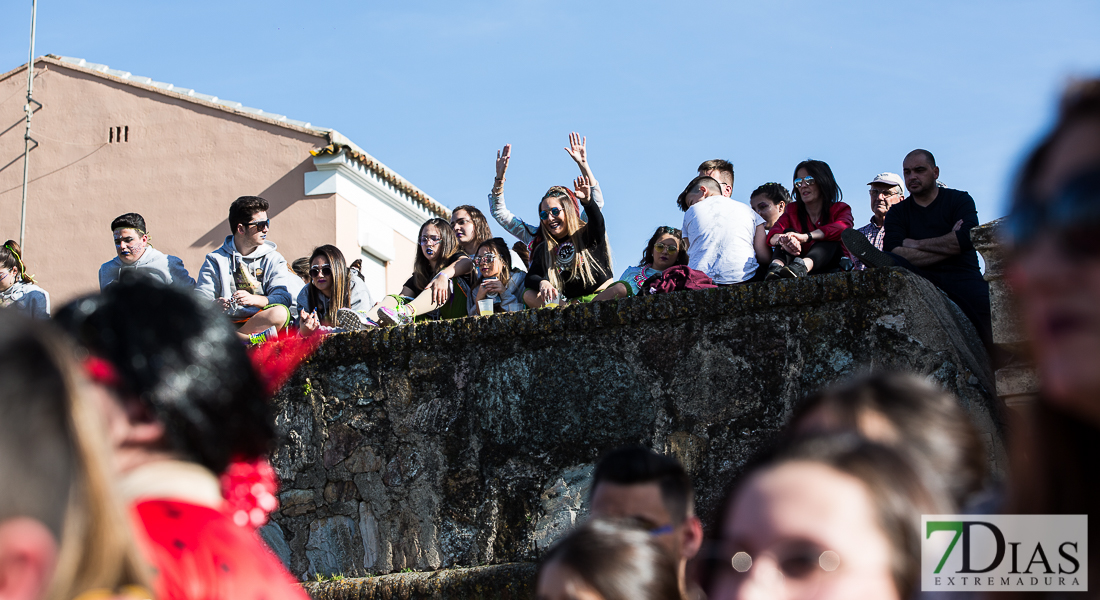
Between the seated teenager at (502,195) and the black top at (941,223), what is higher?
the seated teenager at (502,195)

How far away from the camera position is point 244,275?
6.75m

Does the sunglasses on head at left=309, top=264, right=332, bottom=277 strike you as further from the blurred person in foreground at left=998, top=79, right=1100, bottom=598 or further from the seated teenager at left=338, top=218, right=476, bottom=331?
the blurred person in foreground at left=998, top=79, right=1100, bottom=598

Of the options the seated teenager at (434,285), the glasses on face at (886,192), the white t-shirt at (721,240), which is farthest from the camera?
the glasses on face at (886,192)

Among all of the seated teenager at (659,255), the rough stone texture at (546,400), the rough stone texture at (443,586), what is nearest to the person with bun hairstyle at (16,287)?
the rough stone texture at (546,400)

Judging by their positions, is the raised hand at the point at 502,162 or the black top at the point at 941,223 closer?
the black top at the point at 941,223

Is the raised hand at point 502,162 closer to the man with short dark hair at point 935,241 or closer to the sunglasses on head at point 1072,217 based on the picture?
the man with short dark hair at point 935,241

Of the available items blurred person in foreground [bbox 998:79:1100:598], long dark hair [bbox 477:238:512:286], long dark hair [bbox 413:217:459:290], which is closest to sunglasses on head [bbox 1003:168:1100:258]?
blurred person in foreground [bbox 998:79:1100:598]

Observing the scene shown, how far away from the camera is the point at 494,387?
496cm

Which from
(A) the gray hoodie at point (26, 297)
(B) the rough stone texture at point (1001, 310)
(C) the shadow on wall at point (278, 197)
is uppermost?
(C) the shadow on wall at point (278, 197)

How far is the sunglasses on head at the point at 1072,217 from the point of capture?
3.25 feet

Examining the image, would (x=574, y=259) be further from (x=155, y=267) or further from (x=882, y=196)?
(x=155, y=267)

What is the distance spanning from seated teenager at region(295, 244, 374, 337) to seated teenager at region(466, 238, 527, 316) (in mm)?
789

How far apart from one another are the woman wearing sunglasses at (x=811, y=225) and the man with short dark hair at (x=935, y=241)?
0.89 feet

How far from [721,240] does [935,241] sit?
1.17m
